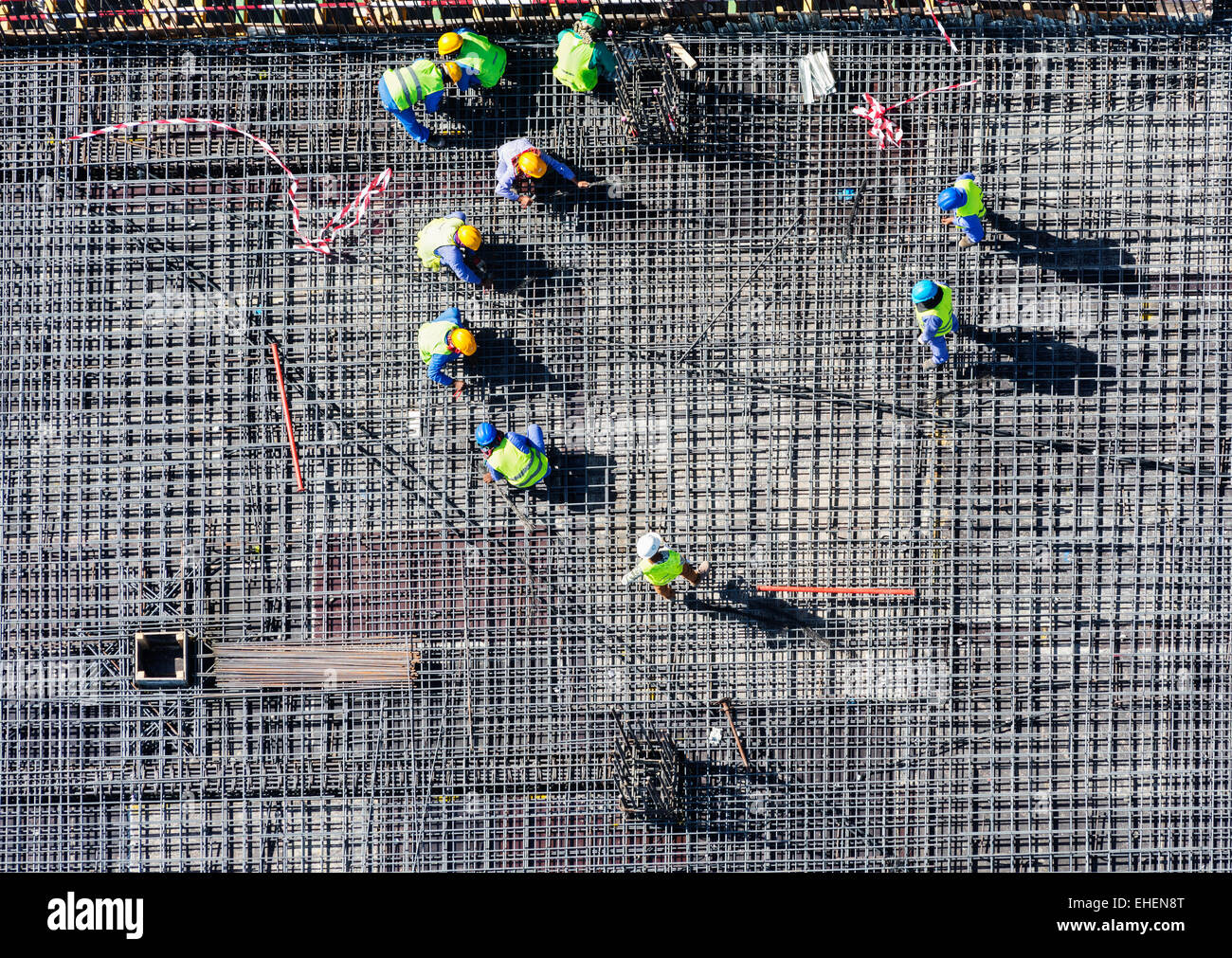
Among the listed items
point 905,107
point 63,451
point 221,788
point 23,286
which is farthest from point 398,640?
point 905,107

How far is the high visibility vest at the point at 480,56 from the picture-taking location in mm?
7520

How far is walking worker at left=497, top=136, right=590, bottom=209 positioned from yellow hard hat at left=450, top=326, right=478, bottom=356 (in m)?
1.19

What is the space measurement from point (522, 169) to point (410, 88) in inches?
41.3

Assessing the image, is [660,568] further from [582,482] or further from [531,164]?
[531,164]

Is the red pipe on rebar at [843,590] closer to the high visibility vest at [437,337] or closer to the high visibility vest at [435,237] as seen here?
the high visibility vest at [437,337]

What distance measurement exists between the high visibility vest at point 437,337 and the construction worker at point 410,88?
151 cm

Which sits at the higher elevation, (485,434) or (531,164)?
(531,164)

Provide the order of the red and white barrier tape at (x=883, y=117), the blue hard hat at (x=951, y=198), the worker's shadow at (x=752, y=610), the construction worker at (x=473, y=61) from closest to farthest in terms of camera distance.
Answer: the blue hard hat at (x=951, y=198)
the construction worker at (x=473, y=61)
the red and white barrier tape at (x=883, y=117)
the worker's shadow at (x=752, y=610)

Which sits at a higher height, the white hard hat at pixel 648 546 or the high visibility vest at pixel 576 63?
the high visibility vest at pixel 576 63

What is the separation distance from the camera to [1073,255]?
25.5 feet

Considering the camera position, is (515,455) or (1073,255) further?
(1073,255)

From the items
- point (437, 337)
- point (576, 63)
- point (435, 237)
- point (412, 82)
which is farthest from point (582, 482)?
point (412, 82)

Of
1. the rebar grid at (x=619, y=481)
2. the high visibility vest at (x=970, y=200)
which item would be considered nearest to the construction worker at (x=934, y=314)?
the rebar grid at (x=619, y=481)

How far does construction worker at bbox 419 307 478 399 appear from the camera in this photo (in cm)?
740
